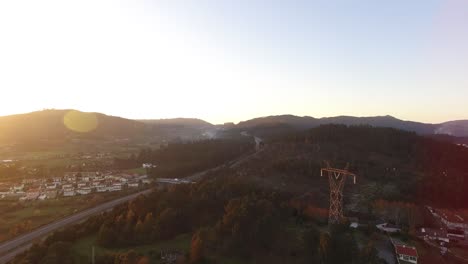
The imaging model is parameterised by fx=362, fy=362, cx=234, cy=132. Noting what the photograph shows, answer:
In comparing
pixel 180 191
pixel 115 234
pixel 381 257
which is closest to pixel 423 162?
pixel 381 257

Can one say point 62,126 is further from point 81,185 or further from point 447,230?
point 447,230

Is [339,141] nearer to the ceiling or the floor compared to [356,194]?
nearer to the ceiling

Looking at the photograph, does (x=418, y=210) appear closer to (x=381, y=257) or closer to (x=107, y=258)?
(x=381, y=257)

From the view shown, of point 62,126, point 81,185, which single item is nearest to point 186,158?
point 81,185

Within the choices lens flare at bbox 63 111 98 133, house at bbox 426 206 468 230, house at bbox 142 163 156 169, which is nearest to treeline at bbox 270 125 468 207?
house at bbox 426 206 468 230

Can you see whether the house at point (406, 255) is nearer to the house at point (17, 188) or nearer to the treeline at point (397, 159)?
the treeline at point (397, 159)

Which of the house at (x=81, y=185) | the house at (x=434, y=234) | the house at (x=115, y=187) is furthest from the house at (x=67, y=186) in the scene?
the house at (x=434, y=234)
